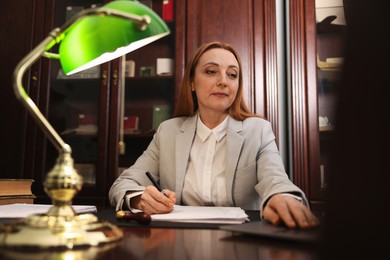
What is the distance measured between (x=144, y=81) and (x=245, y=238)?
76.5 inches

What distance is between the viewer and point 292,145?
2.08 m

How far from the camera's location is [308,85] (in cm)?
211

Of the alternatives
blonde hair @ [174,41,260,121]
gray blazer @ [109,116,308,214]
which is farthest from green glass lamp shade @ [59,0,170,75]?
blonde hair @ [174,41,260,121]

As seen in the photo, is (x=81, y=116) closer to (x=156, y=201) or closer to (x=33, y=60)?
(x=156, y=201)

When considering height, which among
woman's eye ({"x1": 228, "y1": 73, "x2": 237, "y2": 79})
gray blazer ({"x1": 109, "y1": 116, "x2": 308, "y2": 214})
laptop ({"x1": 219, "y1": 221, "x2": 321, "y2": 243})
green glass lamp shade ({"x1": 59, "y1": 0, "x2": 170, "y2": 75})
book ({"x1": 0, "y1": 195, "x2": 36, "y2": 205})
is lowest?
book ({"x1": 0, "y1": 195, "x2": 36, "y2": 205})

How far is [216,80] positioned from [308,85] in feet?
2.53

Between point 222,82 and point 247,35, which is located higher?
point 247,35

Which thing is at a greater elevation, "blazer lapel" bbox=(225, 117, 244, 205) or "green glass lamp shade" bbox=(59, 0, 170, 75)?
"green glass lamp shade" bbox=(59, 0, 170, 75)

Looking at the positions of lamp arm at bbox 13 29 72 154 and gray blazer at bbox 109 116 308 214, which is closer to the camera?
lamp arm at bbox 13 29 72 154

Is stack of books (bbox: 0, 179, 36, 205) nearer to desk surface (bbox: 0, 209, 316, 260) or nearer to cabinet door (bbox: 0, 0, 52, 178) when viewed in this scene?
desk surface (bbox: 0, 209, 316, 260)

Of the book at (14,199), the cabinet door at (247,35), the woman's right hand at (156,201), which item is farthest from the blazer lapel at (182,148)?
the cabinet door at (247,35)

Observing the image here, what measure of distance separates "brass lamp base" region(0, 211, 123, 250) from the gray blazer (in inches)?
27.0

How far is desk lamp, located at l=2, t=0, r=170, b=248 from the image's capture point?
1.50 ft

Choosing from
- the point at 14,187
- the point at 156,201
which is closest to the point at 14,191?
the point at 14,187
